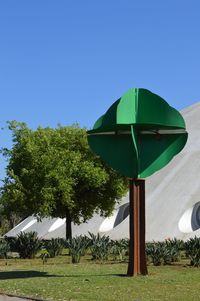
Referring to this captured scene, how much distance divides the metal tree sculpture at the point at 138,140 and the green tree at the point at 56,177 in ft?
32.5

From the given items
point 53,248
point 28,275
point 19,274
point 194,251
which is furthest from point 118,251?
point 28,275

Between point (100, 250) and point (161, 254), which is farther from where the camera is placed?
point (100, 250)

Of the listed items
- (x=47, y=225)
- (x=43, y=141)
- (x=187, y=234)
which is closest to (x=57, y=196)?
(x=43, y=141)

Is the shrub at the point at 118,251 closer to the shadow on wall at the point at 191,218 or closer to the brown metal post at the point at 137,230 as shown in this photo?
the brown metal post at the point at 137,230

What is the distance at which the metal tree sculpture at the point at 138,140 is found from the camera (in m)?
16.5

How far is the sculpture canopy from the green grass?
123 inches

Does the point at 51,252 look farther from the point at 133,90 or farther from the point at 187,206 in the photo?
the point at 187,206

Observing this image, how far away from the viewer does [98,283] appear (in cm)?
1427

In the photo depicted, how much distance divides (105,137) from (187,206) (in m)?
17.9

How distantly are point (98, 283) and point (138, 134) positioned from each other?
496 cm

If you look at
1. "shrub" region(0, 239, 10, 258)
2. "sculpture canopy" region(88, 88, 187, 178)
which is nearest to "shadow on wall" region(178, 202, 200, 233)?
"shrub" region(0, 239, 10, 258)

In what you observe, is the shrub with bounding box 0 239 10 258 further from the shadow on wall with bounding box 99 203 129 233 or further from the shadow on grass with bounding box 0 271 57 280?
the shadow on wall with bounding box 99 203 129 233

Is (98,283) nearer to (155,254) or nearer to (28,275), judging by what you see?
(28,275)

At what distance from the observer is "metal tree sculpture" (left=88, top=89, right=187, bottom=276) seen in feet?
54.1
